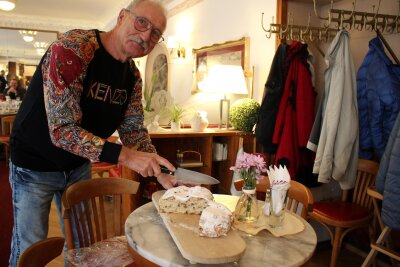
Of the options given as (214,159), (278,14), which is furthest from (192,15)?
Result: (214,159)

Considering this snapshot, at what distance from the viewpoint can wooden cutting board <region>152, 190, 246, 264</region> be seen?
2.95ft

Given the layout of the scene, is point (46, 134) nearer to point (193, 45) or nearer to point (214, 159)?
point (214, 159)

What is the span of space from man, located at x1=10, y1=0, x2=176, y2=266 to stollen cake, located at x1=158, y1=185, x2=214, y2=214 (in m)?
0.12

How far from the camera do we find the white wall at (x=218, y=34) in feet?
10.1

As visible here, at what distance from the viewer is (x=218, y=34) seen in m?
3.89

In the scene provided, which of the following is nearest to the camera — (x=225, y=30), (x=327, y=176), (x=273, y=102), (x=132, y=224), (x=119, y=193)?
(x=132, y=224)

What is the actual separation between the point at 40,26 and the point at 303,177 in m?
7.75

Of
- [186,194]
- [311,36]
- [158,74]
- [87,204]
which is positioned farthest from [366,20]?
[158,74]

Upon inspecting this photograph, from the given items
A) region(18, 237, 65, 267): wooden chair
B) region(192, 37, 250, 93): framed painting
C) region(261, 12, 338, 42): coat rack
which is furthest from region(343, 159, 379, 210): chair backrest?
region(18, 237, 65, 267): wooden chair

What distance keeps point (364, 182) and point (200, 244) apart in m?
1.94

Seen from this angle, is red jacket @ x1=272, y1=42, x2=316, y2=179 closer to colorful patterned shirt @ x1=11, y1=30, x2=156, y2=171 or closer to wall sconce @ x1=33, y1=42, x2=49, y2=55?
colorful patterned shirt @ x1=11, y1=30, x2=156, y2=171

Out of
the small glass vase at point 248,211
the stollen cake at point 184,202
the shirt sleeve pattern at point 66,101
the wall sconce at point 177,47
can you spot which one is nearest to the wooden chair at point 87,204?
the shirt sleeve pattern at point 66,101

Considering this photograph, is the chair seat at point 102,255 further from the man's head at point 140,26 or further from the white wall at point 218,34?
the white wall at point 218,34

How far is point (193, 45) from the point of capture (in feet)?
14.8
